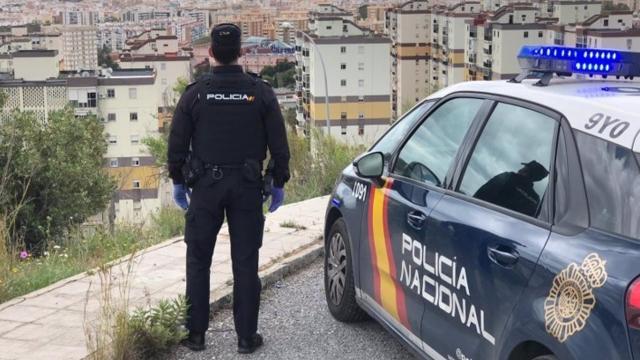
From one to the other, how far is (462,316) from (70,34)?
84247 millimetres

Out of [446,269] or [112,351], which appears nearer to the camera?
[446,269]

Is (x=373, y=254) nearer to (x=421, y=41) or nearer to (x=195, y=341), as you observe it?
(x=195, y=341)

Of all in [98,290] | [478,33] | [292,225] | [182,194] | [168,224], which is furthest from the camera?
[478,33]

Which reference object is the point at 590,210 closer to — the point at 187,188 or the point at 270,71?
the point at 187,188

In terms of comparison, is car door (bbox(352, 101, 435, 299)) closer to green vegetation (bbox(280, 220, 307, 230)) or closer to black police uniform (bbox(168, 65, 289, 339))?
black police uniform (bbox(168, 65, 289, 339))

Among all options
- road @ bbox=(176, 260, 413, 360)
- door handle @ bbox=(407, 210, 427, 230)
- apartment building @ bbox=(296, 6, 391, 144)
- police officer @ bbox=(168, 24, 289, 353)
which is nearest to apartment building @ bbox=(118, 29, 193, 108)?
apartment building @ bbox=(296, 6, 391, 144)

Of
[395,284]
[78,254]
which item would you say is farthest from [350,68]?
[395,284]

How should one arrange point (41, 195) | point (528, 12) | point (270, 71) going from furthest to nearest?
point (270, 71) < point (528, 12) < point (41, 195)

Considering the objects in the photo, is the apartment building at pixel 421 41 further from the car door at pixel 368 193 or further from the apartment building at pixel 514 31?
the car door at pixel 368 193

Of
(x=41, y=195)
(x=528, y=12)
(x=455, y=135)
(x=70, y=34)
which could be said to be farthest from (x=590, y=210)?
(x=70, y=34)

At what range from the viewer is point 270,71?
60.8 m

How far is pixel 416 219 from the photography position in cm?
397

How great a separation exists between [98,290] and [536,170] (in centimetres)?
322

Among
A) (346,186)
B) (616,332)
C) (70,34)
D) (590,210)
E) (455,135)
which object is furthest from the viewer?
(70,34)
